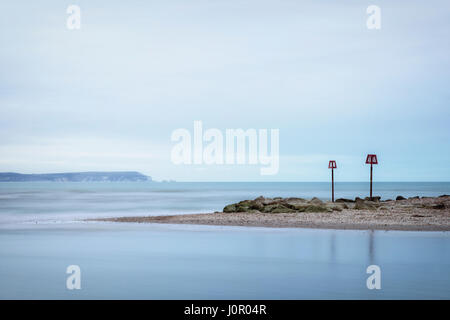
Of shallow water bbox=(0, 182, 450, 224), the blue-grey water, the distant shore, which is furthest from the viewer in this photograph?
shallow water bbox=(0, 182, 450, 224)

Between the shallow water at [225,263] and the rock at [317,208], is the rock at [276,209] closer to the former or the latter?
the rock at [317,208]

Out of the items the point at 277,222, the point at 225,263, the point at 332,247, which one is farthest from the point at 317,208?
the point at 225,263

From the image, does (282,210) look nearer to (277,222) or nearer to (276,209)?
(276,209)

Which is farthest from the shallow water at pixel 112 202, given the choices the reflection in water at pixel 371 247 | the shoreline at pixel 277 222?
the reflection in water at pixel 371 247

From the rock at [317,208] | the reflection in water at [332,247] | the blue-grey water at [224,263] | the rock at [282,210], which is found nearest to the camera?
the blue-grey water at [224,263]

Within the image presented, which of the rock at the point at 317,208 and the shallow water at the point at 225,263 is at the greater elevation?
the rock at the point at 317,208

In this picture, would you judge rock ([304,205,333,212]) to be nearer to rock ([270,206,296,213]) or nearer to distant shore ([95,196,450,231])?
distant shore ([95,196,450,231])

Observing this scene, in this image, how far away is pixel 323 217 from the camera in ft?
85.2

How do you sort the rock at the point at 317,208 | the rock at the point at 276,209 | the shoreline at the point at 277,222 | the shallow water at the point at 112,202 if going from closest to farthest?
the shoreline at the point at 277,222 → the rock at the point at 317,208 → the rock at the point at 276,209 → the shallow water at the point at 112,202

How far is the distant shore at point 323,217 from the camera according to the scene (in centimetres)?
2316

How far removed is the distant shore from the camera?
76.0 ft

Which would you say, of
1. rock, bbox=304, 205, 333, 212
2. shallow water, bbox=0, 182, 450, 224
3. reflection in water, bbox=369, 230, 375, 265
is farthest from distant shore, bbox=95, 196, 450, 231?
shallow water, bbox=0, 182, 450, 224
